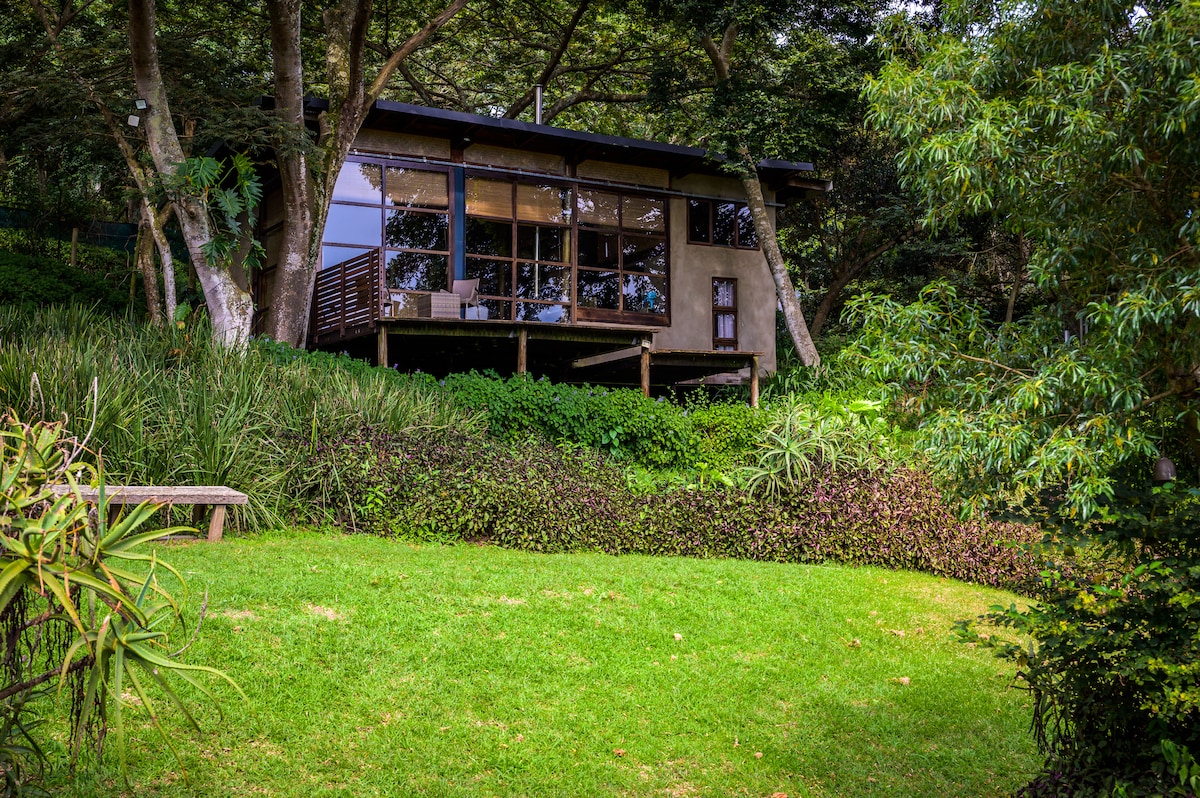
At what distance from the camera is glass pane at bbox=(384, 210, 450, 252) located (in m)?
16.5

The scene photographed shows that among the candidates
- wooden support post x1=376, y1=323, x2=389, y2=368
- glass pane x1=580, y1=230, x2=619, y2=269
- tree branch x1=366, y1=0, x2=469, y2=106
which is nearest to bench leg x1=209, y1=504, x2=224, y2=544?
wooden support post x1=376, y1=323, x2=389, y2=368

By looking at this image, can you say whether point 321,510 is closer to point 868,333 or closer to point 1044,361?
point 868,333

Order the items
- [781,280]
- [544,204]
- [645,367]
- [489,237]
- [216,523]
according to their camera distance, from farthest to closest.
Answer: [781,280]
[544,204]
[489,237]
[645,367]
[216,523]

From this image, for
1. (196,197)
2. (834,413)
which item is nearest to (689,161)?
(834,413)

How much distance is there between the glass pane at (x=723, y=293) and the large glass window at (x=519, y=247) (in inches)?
126

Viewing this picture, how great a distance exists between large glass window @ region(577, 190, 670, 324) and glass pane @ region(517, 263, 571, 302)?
355 mm

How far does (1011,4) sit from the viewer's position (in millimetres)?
4312

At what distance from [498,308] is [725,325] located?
15.3ft

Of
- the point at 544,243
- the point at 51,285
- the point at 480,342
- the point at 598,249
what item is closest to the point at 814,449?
the point at 480,342

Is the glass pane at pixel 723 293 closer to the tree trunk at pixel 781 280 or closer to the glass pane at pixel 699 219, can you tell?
the glass pane at pixel 699 219

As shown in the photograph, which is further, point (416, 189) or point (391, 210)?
point (416, 189)

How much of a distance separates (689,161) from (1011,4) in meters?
14.4

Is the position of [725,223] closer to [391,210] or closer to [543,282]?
[543,282]

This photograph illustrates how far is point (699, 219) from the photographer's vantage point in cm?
1955
